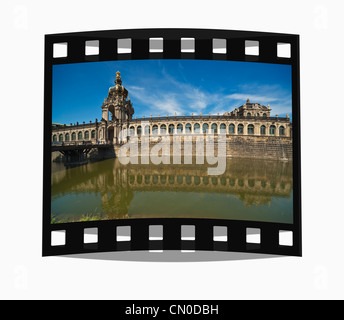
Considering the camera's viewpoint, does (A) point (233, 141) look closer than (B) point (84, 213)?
No

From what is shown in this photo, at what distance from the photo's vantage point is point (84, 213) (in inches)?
349

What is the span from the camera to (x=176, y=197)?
10641 mm

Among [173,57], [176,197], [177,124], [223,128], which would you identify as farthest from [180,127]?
[173,57]

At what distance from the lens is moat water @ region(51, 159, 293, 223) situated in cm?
842

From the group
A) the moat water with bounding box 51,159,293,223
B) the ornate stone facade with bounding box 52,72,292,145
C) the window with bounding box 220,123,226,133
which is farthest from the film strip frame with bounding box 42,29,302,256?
the window with bounding box 220,123,226,133

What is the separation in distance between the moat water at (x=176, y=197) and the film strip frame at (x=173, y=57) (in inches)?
26.0

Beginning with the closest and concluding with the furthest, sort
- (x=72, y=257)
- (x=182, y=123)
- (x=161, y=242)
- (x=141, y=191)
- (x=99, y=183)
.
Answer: (x=72, y=257) → (x=161, y=242) → (x=141, y=191) → (x=99, y=183) → (x=182, y=123)

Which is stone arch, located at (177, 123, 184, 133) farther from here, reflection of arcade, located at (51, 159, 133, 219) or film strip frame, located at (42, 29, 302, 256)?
film strip frame, located at (42, 29, 302, 256)

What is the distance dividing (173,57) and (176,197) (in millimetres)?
6626

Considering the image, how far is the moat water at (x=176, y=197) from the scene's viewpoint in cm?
842

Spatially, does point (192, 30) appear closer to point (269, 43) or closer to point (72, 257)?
point (269, 43)

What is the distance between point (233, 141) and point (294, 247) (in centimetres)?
2310

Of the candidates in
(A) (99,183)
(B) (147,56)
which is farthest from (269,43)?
(A) (99,183)

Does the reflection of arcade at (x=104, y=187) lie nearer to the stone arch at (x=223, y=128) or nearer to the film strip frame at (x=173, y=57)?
the film strip frame at (x=173, y=57)
